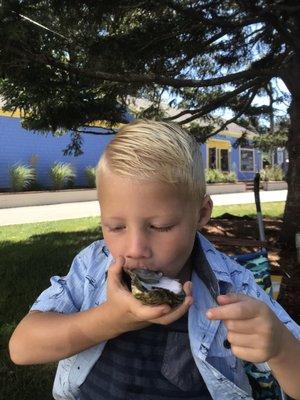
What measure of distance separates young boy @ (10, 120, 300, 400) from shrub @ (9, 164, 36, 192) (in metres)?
16.6

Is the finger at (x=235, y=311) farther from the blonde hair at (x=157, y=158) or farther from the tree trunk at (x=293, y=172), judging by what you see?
the tree trunk at (x=293, y=172)

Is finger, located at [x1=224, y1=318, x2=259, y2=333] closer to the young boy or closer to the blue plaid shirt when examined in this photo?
the young boy

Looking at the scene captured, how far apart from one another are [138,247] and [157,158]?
23 cm

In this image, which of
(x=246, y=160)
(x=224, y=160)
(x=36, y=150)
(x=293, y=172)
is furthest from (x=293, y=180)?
(x=246, y=160)

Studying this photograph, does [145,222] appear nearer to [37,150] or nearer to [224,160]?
[37,150]

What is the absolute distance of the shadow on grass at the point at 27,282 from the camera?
3000mm

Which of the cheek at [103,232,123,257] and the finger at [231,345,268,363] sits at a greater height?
the cheek at [103,232,123,257]

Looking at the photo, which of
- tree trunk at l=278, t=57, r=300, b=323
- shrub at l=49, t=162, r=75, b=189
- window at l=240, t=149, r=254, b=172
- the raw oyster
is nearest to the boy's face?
the raw oyster

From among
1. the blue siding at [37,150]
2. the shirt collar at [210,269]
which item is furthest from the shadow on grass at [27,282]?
the blue siding at [37,150]

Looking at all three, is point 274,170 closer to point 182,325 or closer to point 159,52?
point 159,52

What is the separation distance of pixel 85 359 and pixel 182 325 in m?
0.31

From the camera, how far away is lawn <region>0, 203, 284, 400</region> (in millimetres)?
3025

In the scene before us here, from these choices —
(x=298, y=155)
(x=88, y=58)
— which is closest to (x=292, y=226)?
(x=298, y=155)

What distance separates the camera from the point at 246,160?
3497 cm
